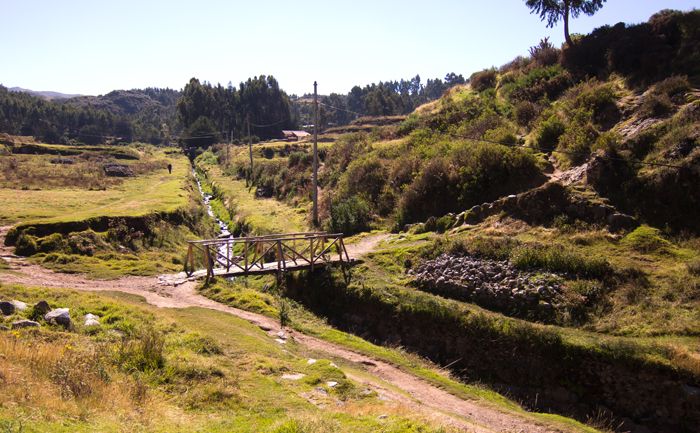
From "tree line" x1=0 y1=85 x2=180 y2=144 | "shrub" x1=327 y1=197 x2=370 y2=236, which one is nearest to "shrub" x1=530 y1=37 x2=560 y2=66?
"shrub" x1=327 y1=197 x2=370 y2=236

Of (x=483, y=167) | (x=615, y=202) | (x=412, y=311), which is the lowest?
(x=412, y=311)

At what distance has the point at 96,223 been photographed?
19.7 metres

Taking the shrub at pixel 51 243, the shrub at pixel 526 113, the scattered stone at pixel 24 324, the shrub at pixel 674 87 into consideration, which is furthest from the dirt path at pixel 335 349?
the shrub at pixel 674 87

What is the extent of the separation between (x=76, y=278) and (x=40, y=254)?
326cm

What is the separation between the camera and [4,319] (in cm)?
797

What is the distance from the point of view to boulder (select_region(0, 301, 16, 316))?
8.42m

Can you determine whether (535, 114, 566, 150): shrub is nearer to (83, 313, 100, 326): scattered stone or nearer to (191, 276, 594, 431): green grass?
(191, 276, 594, 431): green grass

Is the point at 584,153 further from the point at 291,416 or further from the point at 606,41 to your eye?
the point at 291,416

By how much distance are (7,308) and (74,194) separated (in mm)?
24772

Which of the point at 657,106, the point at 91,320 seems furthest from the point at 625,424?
the point at 657,106

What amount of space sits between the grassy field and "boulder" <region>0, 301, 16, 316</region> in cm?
1234

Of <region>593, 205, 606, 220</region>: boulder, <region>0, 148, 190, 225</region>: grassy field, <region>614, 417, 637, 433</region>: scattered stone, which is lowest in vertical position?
<region>614, 417, 637, 433</region>: scattered stone

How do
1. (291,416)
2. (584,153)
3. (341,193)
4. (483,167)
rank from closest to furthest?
(291,416) < (584,153) < (483,167) < (341,193)

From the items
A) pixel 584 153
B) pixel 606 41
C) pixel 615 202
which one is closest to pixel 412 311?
pixel 615 202
